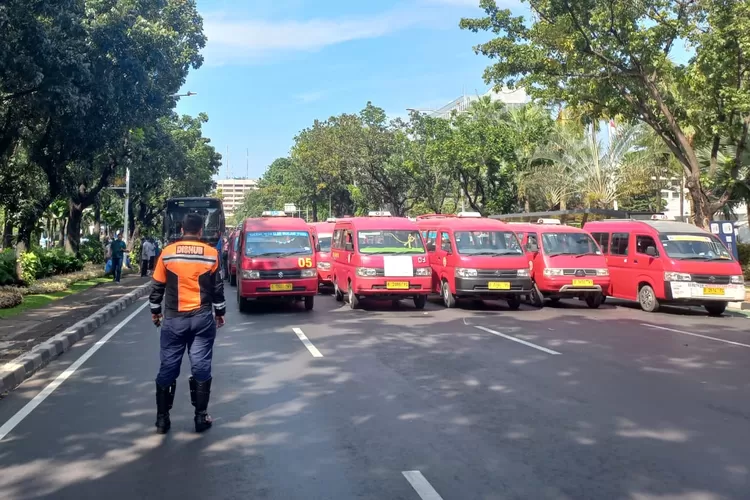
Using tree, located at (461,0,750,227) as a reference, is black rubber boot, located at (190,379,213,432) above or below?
below

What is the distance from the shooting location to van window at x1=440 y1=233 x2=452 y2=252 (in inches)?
672

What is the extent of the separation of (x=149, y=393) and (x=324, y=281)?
42.6 feet

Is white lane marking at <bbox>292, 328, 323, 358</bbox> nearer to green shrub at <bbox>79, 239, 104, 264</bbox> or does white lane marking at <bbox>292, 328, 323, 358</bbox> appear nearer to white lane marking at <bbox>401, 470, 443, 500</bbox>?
white lane marking at <bbox>401, 470, 443, 500</bbox>

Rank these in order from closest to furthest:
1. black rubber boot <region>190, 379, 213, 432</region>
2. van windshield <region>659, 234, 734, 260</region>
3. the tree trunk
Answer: black rubber boot <region>190, 379, 213, 432</region> → van windshield <region>659, 234, 734, 260</region> → the tree trunk

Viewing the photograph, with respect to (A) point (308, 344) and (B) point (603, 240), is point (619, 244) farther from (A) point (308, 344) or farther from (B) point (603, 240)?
(A) point (308, 344)

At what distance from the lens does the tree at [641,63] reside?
696 inches

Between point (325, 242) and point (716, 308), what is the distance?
11.0 m

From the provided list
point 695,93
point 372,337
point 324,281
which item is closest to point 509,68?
point 695,93

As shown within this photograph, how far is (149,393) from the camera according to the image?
25.6ft

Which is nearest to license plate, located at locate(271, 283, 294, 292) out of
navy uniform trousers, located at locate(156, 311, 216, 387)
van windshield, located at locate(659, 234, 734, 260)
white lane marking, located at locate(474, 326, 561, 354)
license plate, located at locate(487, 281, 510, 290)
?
license plate, located at locate(487, 281, 510, 290)

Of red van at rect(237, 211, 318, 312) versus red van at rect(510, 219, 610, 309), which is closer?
red van at rect(237, 211, 318, 312)

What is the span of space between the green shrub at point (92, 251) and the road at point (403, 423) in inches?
912

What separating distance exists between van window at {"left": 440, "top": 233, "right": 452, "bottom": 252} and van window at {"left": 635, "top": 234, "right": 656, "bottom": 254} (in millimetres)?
4329

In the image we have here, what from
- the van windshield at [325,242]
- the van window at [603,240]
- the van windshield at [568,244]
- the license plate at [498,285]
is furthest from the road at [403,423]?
the van windshield at [325,242]
